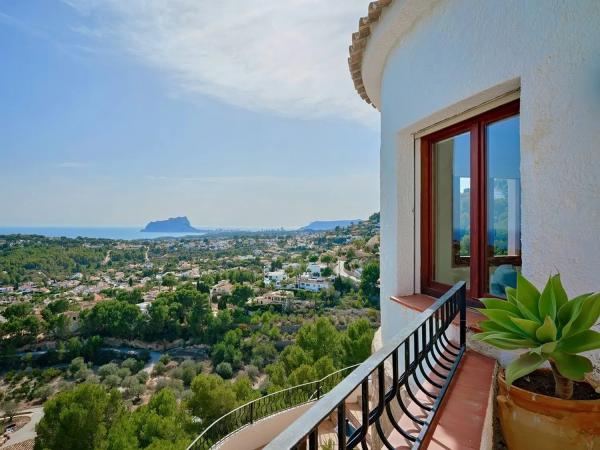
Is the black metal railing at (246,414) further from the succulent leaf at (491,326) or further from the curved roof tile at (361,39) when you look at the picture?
the succulent leaf at (491,326)

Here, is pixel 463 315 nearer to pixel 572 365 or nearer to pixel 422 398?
pixel 422 398

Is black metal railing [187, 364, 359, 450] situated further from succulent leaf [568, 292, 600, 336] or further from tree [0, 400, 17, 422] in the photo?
tree [0, 400, 17, 422]

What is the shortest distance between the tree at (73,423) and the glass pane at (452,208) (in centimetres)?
2108

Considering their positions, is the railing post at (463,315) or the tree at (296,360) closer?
the railing post at (463,315)

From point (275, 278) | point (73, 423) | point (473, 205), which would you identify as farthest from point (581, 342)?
point (275, 278)

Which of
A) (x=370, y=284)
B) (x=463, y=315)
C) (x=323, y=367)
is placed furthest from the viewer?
(x=370, y=284)

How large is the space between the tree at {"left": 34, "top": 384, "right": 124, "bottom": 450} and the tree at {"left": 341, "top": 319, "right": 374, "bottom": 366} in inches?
527

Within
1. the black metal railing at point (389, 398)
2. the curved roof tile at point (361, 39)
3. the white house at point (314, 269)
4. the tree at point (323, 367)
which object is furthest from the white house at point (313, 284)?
the black metal railing at point (389, 398)

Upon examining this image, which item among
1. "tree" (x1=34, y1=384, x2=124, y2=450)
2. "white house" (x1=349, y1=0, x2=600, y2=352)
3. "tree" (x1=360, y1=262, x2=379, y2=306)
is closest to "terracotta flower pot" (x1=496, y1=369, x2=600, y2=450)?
"white house" (x1=349, y1=0, x2=600, y2=352)

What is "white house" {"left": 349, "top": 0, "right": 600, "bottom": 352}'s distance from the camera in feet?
5.82

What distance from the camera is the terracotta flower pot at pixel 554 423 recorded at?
4.28 ft

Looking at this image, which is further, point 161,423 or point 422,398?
point 161,423

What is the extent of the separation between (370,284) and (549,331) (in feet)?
91.1

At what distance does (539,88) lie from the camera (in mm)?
1928
